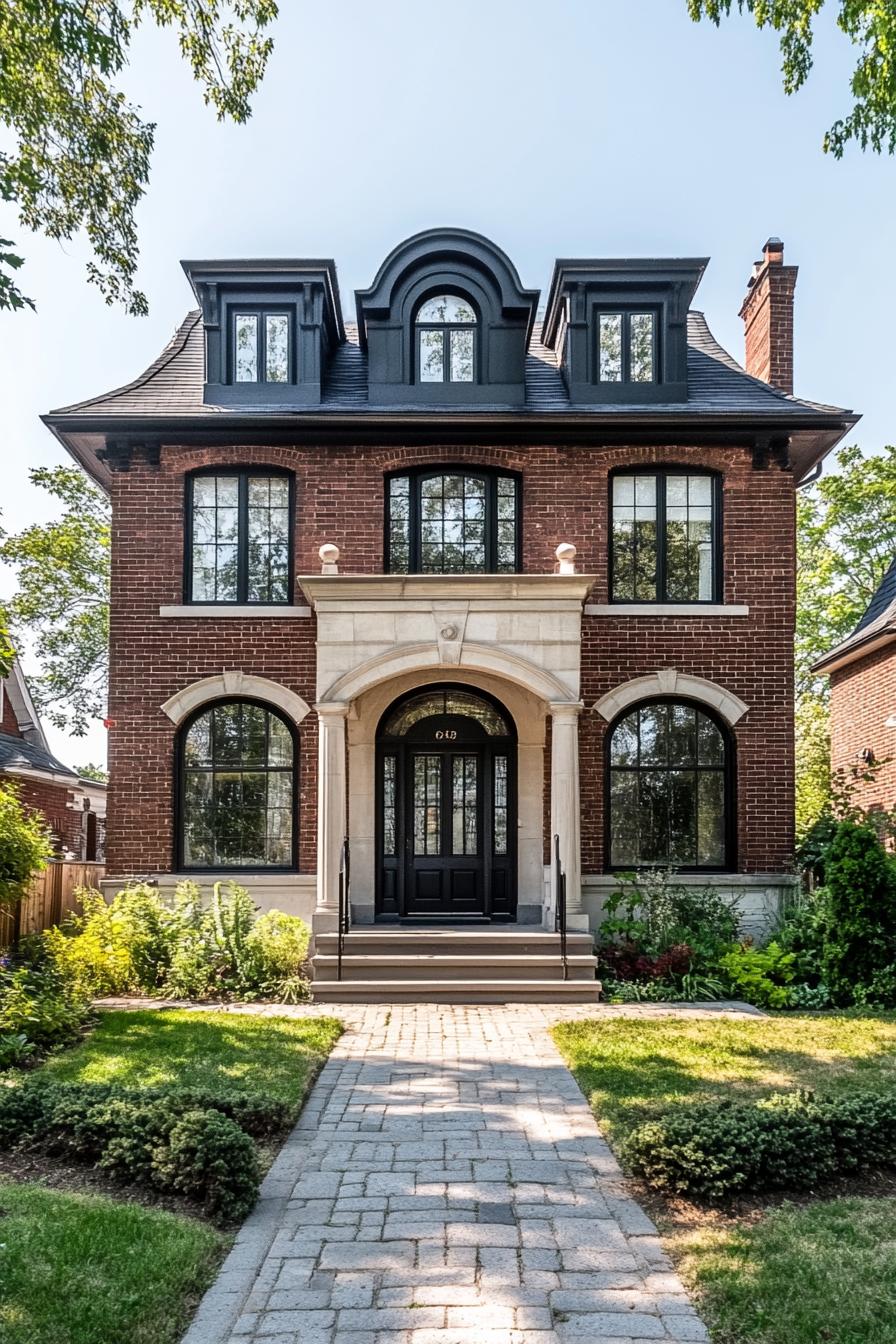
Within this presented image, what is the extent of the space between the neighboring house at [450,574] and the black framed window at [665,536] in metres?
0.03

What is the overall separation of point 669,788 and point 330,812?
4.30 metres

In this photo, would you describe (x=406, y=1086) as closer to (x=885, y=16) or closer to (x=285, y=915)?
(x=285, y=915)

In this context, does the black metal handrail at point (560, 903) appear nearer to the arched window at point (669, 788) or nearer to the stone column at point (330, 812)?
the arched window at point (669, 788)

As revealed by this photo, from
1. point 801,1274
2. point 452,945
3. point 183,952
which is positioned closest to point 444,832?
point 452,945

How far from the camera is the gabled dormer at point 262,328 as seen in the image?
13977 mm

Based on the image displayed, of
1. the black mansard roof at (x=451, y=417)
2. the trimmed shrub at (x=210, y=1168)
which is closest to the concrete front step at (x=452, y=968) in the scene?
the trimmed shrub at (x=210, y=1168)

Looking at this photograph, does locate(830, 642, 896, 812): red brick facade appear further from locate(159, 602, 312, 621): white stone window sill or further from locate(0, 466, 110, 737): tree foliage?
locate(0, 466, 110, 737): tree foliage

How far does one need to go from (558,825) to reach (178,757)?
4.74 m

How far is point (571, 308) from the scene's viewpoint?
14219mm

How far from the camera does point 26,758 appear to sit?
20812mm

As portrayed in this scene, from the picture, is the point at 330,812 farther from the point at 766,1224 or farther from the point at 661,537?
the point at 766,1224

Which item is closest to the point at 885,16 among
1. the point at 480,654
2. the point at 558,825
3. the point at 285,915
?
the point at 480,654

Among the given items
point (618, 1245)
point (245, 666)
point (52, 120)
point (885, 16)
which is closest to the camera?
point (618, 1245)

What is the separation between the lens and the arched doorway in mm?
13477
